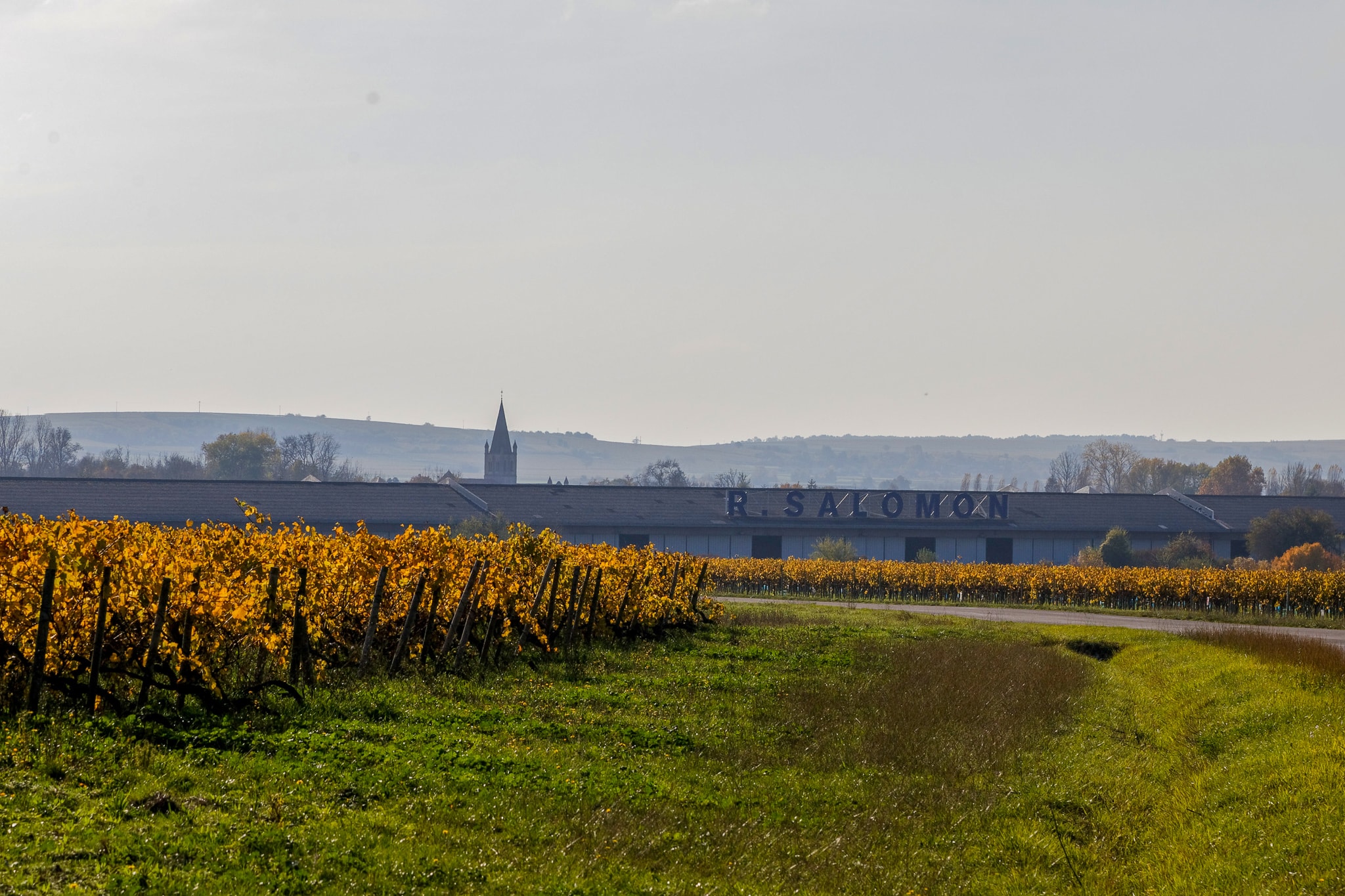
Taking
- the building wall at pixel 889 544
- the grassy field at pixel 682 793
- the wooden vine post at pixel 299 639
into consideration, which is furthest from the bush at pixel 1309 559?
the wooden vine post at pixel 299 639

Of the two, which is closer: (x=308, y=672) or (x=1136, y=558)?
(x=308, y=672)

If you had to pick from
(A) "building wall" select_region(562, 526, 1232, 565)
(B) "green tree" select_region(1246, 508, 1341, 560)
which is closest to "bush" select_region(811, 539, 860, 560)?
(A) "building wall" select_region(562, 526, 1232, 565)

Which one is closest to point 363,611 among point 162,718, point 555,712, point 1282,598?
point 555,712

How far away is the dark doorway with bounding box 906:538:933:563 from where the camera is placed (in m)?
96.8

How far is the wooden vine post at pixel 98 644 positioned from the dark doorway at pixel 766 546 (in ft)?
270

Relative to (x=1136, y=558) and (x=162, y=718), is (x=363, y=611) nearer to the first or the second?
(x=162, y=718)

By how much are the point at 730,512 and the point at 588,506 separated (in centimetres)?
1133

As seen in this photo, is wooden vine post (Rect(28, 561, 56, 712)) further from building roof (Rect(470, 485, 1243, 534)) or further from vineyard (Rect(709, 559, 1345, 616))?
building roof (Rect(470, 485, 1243, 534))

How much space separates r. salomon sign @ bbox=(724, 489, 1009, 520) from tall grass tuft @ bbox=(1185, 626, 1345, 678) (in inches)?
2545

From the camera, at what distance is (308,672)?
18.0 meters

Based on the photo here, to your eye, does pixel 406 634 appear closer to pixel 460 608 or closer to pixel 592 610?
pixel 460 608

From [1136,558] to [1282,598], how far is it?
3821 centimetres

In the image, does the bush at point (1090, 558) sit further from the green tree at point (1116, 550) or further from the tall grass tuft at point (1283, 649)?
the tall grass tuft at point (1283, 649)

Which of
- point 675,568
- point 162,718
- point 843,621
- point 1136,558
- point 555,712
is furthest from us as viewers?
point 1136,558
